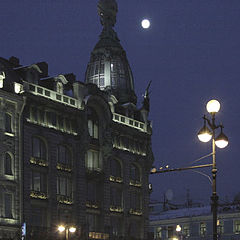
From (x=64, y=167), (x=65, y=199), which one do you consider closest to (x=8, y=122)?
(x=64, y=167)

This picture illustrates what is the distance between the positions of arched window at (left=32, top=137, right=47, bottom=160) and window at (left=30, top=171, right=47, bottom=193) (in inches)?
70.3

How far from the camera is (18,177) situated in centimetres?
6544

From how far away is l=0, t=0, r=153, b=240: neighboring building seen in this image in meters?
65.4

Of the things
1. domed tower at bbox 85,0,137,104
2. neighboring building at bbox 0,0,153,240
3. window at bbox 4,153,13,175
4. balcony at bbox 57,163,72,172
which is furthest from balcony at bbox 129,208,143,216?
window at bbox 4,153,13,175

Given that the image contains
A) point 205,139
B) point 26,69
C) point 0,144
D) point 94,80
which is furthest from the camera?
point 94,80

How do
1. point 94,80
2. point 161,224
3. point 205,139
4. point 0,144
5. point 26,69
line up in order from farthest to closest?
1. point 161,224
2. point 94,80
3. point 26,69
4. point 0,144
5. point 205,139

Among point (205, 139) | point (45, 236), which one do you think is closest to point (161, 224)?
point (45, 236)

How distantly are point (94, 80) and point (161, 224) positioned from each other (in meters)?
31.7

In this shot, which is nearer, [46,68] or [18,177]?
[18,177]

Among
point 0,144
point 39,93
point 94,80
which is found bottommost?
point 0,144

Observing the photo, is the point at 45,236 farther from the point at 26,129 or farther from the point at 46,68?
the point at 46,68

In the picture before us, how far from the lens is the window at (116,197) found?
78.5m

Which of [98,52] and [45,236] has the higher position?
[98,52]

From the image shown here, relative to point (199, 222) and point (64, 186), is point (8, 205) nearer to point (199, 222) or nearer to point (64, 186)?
point (64, 186)
